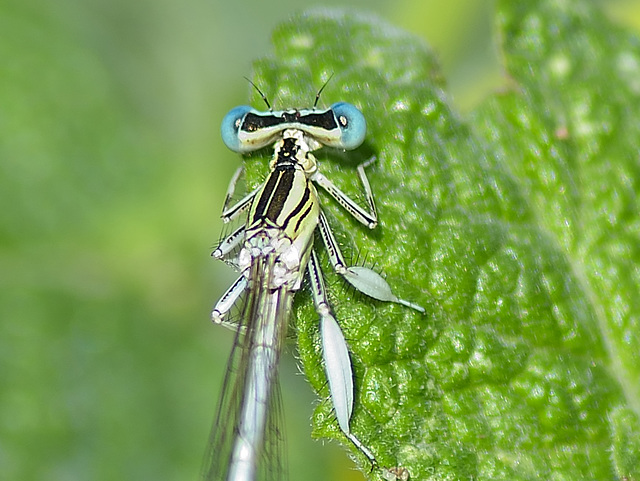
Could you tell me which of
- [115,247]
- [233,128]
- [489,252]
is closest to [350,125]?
[233,128]

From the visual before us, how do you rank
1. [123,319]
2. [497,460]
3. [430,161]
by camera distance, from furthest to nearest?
[123,319] → [430,161] → [497,460]

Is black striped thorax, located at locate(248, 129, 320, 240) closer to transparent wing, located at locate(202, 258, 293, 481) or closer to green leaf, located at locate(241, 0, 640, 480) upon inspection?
green leaf, located at locate(241, 0, 640, 480)

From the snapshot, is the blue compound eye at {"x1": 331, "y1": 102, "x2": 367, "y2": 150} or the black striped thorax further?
the black striped thorax

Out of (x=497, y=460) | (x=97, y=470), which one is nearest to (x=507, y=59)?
(x=497, y=460)

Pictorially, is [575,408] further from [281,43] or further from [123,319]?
[123,319]

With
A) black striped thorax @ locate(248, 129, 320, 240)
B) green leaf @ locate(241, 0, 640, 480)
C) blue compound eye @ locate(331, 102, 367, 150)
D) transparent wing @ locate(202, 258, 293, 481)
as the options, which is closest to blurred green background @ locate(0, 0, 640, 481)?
green leaf @ locate(241, 0, 640, 480)

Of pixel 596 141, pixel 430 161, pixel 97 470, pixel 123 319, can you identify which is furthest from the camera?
pixel 123 319
